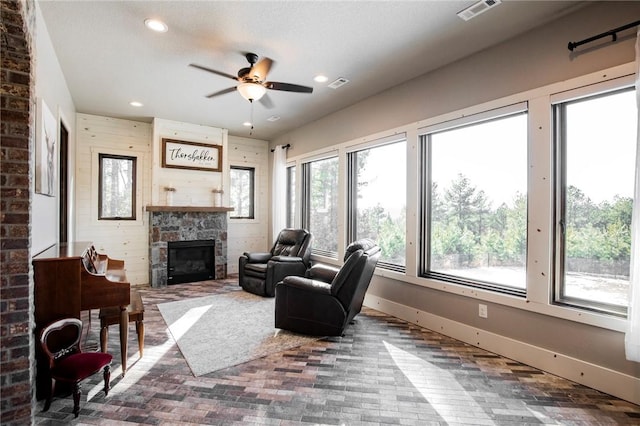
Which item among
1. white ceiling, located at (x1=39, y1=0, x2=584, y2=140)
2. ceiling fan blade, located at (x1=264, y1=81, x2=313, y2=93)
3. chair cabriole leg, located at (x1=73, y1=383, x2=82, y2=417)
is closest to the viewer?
chair cabriole leg, located at (x1=73, y1=383, x2=82, y2=417)

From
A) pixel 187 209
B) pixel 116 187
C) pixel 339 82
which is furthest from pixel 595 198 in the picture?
pixel 116 187

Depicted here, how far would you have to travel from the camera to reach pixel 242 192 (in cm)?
708

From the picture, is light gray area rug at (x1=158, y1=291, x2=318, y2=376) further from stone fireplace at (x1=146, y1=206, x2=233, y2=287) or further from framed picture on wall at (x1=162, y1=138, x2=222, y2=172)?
framed picture on wall at (x1=162, y1=138, x2=222, y2=172)

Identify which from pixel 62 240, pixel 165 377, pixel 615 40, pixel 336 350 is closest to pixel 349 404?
pixel 336 350

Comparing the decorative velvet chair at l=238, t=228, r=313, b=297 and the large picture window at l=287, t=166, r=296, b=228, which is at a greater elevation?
the large picture window at l=287, t=166, r=296, b=228

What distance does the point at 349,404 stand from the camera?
2199mm

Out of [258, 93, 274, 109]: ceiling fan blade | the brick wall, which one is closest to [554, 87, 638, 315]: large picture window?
[258, 93, 274, 109]: ceiling fan blade

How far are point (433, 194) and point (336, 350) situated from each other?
205 centimetres

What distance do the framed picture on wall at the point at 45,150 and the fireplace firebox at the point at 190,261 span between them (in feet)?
9.65

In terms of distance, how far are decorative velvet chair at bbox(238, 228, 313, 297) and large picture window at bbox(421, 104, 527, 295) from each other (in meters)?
2.13

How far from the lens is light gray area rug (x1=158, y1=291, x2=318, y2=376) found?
9.56 feet

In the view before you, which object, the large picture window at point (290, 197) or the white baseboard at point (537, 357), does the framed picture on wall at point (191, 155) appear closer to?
the large picture window at point (290, 197)

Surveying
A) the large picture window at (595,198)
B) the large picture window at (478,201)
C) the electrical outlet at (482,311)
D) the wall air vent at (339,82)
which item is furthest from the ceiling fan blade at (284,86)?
the electrical outlet at (482,311)

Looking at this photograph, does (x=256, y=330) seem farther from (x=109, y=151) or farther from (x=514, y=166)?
(x=109, y=151)
